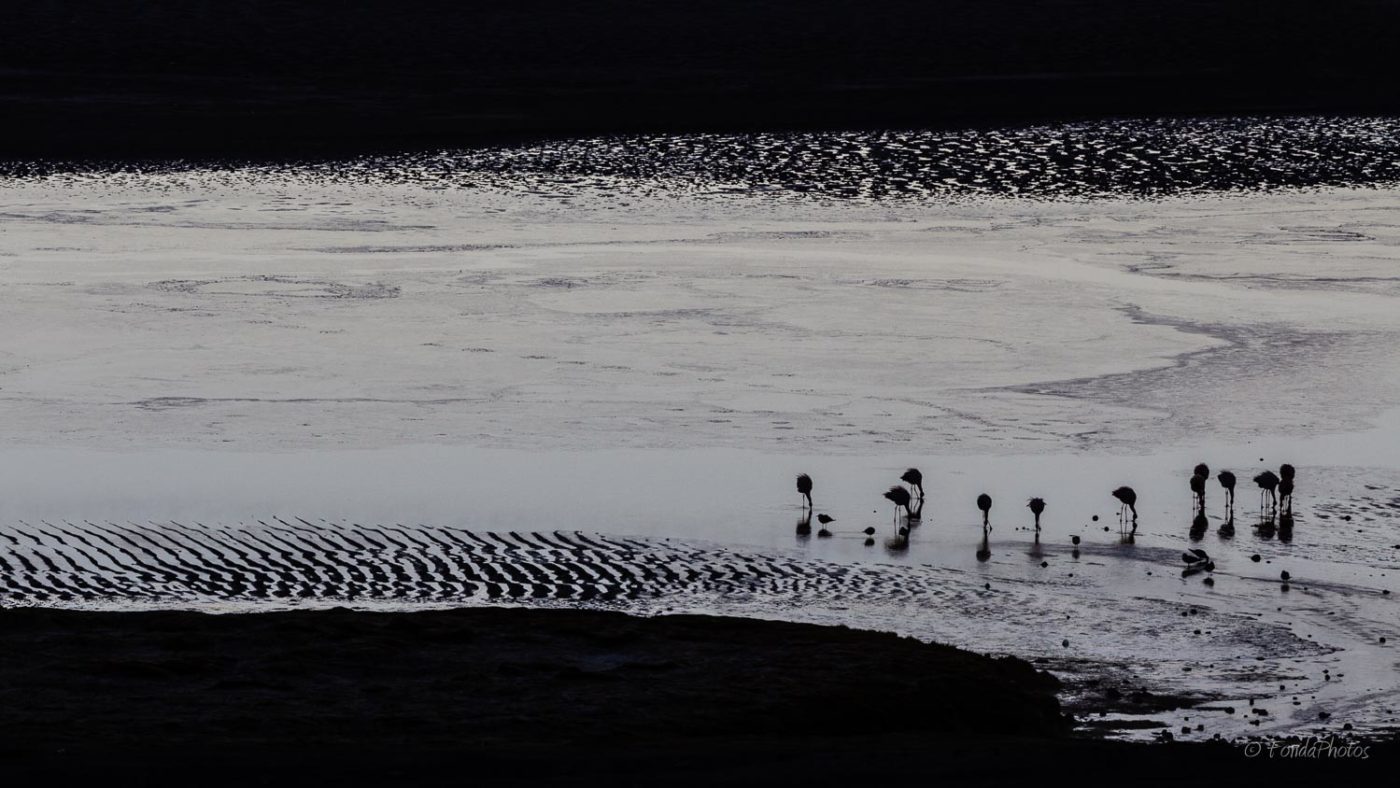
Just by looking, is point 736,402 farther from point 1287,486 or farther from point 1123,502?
point 1287,486

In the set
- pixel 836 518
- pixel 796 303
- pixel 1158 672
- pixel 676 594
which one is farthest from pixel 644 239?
pixel 1158 672

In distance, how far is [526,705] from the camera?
9.53m

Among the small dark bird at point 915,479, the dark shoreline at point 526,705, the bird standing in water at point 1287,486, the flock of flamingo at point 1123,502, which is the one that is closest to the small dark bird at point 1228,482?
the flock of flamingo at point 1123,502

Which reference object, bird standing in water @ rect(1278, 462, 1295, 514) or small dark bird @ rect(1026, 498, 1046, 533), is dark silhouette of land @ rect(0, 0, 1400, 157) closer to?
bird standing in water @ rect(1278, 462, 1295, 514)

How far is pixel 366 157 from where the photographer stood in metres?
35.3

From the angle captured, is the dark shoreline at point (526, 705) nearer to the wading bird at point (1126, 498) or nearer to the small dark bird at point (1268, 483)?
the wading bird at point (1126, 498)

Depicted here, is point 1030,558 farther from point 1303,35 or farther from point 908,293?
point 1303,35

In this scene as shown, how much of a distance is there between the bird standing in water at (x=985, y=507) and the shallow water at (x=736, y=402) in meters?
0.15

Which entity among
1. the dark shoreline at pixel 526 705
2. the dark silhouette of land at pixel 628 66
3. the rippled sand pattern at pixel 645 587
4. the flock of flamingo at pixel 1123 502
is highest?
the dark silhouette of land at pixel 628 66

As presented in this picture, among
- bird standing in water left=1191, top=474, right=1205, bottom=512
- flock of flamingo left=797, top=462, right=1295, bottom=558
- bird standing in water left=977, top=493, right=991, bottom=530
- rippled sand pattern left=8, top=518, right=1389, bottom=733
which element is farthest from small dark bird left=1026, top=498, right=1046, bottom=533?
bird standing in water left=1191, top=474, right=1205, bottom=512

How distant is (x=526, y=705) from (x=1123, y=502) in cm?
591

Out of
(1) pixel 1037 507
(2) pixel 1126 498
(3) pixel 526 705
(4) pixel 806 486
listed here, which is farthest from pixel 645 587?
(2) pixel 1126 498

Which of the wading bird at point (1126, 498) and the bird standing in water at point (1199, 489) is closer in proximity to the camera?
the wading bird at point (1126, 498)

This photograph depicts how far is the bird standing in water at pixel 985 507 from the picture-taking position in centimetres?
1349
